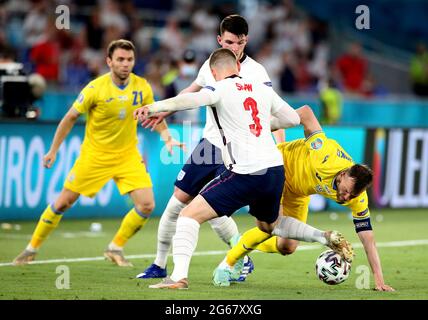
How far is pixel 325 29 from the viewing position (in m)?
26.3

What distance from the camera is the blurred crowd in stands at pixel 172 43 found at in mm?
19734

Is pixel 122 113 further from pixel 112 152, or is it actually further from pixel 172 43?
pixel 172 43

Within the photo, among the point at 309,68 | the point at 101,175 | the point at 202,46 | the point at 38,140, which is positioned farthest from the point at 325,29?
the point at 101,175

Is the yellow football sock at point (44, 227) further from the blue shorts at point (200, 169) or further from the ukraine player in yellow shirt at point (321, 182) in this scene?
the ukraine player in yellow shirt at point (321, 182)

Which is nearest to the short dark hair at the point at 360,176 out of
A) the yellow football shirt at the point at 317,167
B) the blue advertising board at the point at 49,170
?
the yellow football shirt at the point at 317,167

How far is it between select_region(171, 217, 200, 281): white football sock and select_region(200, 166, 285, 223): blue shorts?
0.24 metres

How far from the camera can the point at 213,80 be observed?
9742 mm

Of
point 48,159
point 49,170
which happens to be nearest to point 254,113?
point 48,159

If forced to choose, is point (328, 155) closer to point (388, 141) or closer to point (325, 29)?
point (388, 141)

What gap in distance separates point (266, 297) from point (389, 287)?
1.23 m

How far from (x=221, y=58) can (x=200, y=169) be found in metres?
1.44

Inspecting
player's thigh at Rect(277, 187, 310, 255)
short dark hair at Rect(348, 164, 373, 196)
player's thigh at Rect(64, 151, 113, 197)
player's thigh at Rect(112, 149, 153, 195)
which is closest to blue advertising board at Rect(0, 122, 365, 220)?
player's thigh at Rect(112, 149, 153, 195)

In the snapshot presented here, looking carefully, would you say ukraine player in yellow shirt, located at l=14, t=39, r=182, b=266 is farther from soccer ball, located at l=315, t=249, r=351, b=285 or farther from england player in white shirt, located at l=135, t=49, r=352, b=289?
soccer ball, located at l=315, t=249, r=351, b=285

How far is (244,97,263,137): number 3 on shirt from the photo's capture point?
349 inches
